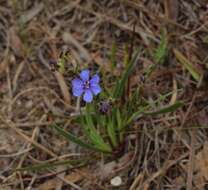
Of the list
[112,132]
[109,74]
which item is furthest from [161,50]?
[112,132]

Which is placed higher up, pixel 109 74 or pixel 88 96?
pixel 109 74

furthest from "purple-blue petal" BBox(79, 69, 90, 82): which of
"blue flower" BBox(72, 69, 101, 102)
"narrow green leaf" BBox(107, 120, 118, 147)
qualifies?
"narrow green leaf" BBox(107, 120, 118, 147)

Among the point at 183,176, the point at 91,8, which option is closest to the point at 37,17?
the point at 91,8

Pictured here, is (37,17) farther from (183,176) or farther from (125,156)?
(183,176)

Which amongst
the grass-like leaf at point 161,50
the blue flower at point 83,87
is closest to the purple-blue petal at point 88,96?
the blue flower at point 83,87

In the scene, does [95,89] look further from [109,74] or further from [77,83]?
[109,74]
